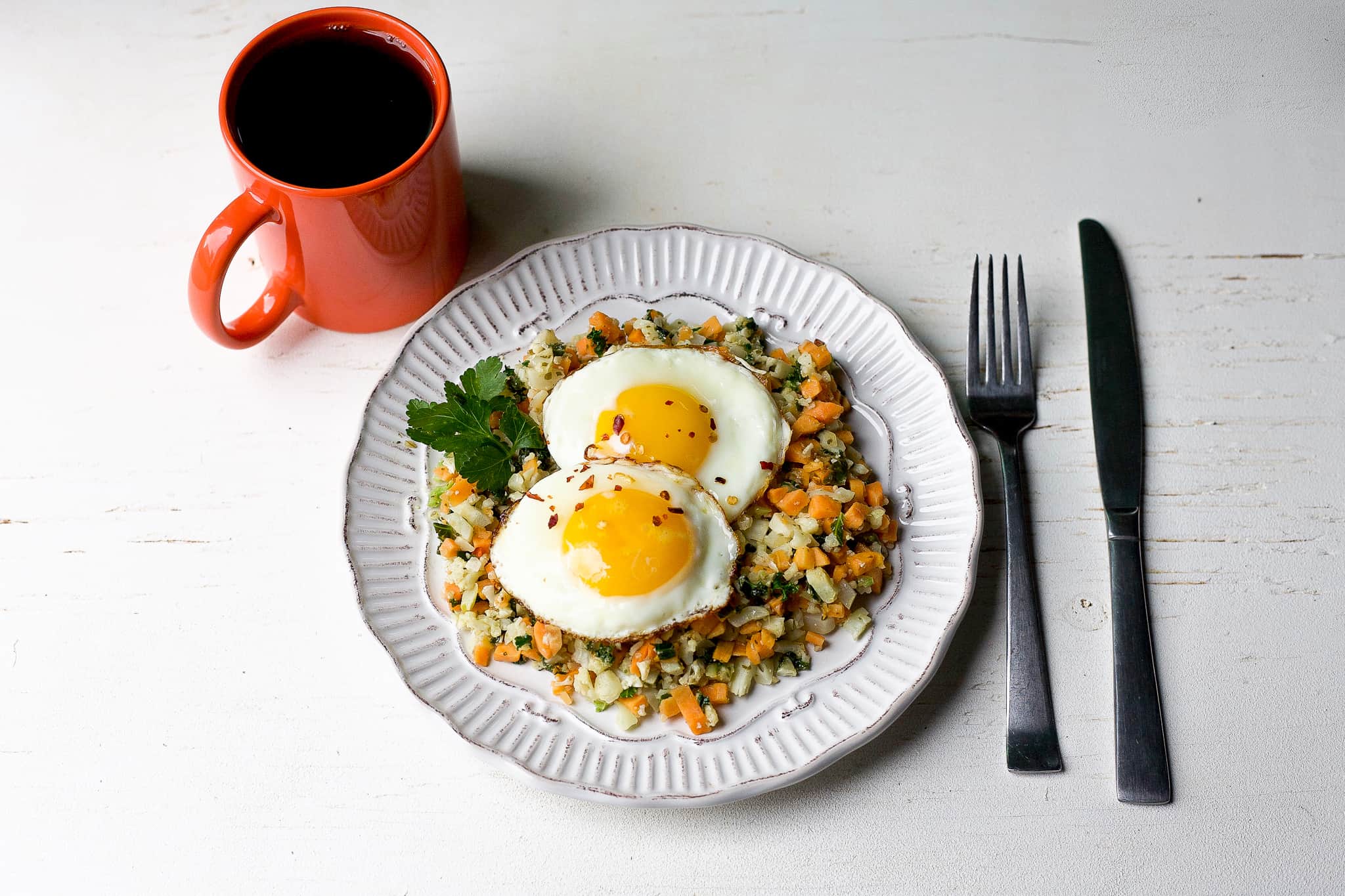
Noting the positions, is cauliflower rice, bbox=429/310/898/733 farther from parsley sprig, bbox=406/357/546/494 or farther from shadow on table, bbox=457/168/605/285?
shadow on table, bbox=457/168/605/285

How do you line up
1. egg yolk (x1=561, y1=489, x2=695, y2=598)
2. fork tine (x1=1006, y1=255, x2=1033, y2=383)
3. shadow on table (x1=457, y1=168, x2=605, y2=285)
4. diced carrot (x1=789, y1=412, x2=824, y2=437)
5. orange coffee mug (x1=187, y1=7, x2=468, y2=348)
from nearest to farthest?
egg yolk (x1=561, y1=489, x2=695, y2=598), orange coffee mug (x1=187, y1=7, x2=468, y2=348), diced carrot (x1=789, y1=412, x2=824, y2=437), fork tine (x1=1006, y1=255, x2=1033, y2=383), shadow on table (x1=457, y1=168, x2=605, y2=285)

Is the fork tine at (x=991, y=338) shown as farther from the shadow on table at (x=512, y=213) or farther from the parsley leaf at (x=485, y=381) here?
the parsley leaf at (x=485, y=381)

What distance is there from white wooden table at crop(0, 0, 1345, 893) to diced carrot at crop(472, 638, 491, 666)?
0.17 metres

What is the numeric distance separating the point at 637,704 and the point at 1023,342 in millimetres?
1477

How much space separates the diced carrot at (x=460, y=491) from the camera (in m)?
2.65

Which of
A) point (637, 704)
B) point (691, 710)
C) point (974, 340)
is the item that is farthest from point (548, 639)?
point (974, 340)

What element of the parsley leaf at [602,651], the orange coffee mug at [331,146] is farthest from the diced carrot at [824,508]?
the orange coffee mug at [331,146]

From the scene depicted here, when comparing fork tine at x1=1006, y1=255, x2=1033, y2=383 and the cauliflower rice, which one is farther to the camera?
fork tine at x1=1006, y1=255, x2=1033, y2=383

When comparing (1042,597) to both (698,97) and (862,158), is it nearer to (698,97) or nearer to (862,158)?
(862,158)

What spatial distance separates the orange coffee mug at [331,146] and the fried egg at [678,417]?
0.63 m

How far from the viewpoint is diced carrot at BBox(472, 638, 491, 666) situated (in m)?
2.54

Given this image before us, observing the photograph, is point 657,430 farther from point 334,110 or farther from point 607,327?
point 334,110

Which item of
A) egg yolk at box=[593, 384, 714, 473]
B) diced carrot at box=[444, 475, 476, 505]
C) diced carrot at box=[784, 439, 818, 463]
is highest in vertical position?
diced carrot at box=[784, 439, 818, 463]

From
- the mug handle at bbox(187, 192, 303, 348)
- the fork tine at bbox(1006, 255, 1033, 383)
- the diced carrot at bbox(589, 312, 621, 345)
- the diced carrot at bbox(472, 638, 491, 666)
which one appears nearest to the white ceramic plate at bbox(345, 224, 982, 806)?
the diced carrot at bbox(472, 638, 491, 666)
